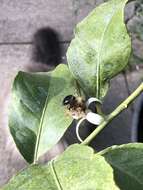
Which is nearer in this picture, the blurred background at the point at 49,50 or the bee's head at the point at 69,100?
the bee's head at the point at 69,100

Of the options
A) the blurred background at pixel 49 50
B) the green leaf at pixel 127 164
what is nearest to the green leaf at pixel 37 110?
the green leaf at pixel 127 164

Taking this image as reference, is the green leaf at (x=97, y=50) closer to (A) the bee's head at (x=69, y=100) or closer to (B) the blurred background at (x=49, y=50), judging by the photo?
(A) the bee's head at (x=69, y=100)

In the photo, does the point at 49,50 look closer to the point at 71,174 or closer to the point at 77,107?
the point at 77,107

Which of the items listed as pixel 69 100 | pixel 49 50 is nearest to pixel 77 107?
pixel 69 100

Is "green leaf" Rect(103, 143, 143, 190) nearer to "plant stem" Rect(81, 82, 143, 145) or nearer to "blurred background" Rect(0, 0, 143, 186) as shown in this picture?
"plant stem" Rect(81, 82, 143, 145)

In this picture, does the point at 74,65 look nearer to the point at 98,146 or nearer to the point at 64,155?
the point at 64,155

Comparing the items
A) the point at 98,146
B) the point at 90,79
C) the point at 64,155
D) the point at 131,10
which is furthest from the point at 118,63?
the point at 131,10
